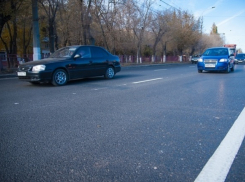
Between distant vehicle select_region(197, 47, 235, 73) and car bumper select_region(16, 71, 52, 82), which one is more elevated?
distant vehicle select_region(197, 47, 235, 73)

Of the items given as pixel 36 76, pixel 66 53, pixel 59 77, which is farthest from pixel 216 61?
pixel 36 76

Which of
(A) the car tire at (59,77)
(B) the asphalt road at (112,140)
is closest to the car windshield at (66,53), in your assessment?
(A) the car tire at (59,77)

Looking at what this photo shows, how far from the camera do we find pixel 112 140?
2.73m

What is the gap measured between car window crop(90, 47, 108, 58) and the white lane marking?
272 inches

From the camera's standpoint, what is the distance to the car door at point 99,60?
8911mm

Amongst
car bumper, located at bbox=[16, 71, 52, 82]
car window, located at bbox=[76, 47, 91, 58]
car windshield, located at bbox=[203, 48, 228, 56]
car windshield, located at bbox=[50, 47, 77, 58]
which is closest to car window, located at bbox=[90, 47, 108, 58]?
car window, located at bbox=[76, 47, 91, 58]

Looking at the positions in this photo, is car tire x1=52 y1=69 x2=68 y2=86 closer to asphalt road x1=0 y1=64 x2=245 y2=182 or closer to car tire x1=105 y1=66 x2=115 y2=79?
car tire x1=105 y1=66 x2=115 y2=79

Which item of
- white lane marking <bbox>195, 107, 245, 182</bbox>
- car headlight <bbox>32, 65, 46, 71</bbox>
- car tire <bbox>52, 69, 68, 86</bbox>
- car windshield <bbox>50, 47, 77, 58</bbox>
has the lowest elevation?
white lane marking <bbox>195, 107, 245, 182</bbox>

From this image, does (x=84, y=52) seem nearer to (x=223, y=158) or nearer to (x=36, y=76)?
(x=36, y=76)

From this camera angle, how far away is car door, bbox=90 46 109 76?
29.2 ft

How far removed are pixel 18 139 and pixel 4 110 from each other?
176 cm

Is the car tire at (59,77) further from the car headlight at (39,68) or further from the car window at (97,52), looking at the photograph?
the car window at (97,52)

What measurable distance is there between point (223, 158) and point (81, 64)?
272 inches

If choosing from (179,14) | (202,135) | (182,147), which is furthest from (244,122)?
(179,14)
